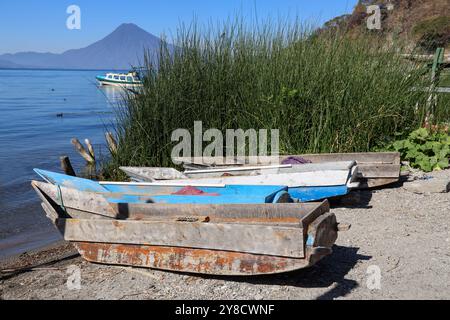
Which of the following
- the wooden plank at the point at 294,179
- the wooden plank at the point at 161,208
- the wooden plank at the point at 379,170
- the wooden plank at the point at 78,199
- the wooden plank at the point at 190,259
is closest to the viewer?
the wooden plank at the point at 190,259

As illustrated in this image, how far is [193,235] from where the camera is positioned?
178 inches

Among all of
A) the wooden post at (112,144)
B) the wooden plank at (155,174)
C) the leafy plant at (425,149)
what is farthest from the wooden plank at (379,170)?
the wooden post at (112,144)

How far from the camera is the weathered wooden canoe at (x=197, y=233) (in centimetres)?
417

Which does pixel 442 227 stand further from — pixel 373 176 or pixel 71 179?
pixel 71 179

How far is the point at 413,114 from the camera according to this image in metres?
9.23

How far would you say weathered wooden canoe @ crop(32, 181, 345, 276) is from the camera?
4168mm

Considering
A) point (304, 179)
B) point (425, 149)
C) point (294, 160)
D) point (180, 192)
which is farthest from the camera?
point (425, 149)

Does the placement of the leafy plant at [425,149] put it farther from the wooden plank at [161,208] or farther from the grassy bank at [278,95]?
the wooden plank at [161,208]

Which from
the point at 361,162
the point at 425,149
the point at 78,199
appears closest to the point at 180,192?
the point at 78,199

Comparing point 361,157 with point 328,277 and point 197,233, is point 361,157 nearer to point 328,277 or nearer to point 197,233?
point 328,277

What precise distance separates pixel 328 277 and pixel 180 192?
2016 mm

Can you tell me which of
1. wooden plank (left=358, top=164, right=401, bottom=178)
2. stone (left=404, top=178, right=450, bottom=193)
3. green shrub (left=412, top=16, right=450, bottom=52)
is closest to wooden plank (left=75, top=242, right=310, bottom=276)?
wooden plank (left=358, top=164, right=401, bottom=178)

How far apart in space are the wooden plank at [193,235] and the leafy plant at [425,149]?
4.87 m

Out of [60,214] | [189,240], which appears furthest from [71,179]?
[189,240]
